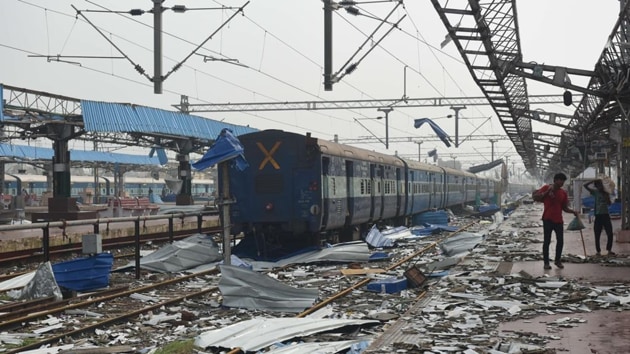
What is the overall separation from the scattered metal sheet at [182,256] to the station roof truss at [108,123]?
33.3 feet

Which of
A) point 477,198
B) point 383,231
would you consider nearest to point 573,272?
point 383,231

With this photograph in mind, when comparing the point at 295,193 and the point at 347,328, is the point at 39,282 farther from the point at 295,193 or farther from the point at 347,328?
the point at 295,193

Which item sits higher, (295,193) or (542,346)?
(295,193)

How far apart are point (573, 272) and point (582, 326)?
4924 millimetres

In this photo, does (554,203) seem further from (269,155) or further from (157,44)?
(157,44)

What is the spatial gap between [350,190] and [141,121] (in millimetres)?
14568

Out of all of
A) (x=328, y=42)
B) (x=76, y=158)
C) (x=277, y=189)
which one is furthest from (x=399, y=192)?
(x=76, y=158)

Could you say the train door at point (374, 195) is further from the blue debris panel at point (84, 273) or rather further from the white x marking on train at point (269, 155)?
the blue debris panel at point (84, 273)

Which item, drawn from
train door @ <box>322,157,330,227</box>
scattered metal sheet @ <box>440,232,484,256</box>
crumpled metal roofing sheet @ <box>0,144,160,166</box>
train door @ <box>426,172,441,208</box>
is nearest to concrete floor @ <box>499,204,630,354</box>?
train door @ <box>322,157,330,227</box>

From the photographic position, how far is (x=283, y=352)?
727 cm

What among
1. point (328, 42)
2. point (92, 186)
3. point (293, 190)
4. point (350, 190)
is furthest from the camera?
point (92, 186)

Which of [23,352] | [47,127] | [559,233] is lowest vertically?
[23,352]

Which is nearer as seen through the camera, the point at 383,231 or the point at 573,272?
the point at 573,272

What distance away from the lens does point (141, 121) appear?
104ft
